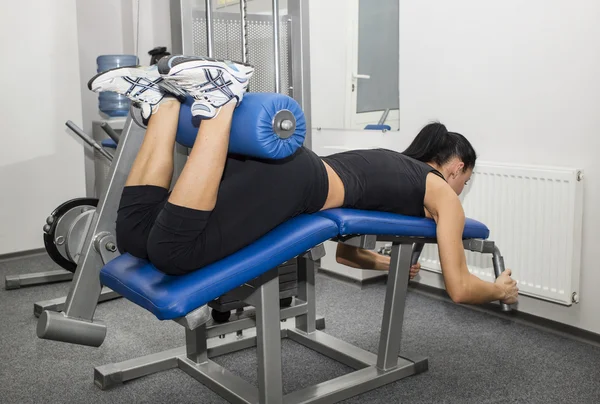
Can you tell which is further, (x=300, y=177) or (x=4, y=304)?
(x=4, y=304)

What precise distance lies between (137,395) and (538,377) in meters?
1.38

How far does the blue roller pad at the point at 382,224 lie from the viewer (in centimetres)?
179

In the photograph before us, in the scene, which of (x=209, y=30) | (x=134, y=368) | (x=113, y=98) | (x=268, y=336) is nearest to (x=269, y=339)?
(x=268, y=336)

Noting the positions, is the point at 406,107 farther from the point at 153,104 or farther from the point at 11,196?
the point at 11,196

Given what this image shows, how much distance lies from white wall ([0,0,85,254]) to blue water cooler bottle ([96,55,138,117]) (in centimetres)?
17

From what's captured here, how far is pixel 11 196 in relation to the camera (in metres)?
4.07

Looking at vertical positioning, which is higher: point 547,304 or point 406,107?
point 406,107

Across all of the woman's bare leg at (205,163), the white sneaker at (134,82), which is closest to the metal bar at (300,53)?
the white sneaker at (134,82)

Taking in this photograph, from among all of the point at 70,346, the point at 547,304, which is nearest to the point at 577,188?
the point at 547,304

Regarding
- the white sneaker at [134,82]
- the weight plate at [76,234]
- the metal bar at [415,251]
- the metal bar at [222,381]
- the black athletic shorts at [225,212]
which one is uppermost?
the white sneaker at [134,82]

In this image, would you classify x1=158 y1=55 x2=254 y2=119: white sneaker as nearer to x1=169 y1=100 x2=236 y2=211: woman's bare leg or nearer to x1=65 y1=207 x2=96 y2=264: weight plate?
x1=169 y1=100 x2=236 y2=211: woman's bare leg

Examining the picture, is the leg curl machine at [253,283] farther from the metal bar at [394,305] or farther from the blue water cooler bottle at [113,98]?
the blue water cooler bottle at [113,98]

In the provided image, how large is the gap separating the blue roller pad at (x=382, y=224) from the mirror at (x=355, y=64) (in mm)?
1482

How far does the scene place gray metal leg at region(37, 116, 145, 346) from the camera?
1.83m
